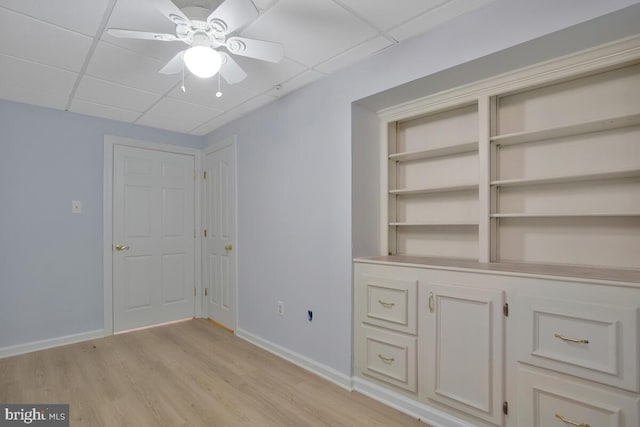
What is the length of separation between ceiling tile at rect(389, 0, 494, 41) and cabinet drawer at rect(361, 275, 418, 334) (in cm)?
157

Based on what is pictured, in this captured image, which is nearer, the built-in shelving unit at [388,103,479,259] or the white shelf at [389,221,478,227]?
the white shelf at [389,221,478,227]

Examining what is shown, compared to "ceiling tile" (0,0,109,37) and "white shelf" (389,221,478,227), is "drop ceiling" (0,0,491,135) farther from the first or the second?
"white shelf" (389,221,478,227)

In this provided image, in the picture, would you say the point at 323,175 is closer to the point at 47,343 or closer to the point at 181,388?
the point at 181,388

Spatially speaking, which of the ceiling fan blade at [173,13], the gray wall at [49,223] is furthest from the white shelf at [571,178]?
the gray wall at [49,223]

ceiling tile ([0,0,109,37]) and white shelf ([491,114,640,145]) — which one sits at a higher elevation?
ceiling tile ([0,0,109,37])

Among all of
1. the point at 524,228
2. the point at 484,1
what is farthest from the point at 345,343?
the point at 484,1

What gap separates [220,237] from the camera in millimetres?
3953

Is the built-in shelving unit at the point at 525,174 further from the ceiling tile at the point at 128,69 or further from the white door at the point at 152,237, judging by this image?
the white door at the point at 152,237

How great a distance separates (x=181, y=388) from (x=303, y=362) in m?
0.96

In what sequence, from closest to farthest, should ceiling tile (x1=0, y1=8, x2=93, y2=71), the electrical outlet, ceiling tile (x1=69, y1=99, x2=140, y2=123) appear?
ceiling tile (x1=0, y1=8, x2=93, y2=71)
the electrical outlet
ceiling tile (x1=69, y1=99, x2=140, y2=123)

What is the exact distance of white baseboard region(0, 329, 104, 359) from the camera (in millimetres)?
3029

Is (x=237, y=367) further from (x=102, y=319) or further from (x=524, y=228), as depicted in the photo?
(x=524, y=228)

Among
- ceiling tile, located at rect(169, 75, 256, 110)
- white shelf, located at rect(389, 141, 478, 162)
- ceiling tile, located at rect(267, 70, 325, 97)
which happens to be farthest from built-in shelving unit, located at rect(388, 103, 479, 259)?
ceiling tile, located at rect(169, 75, 256, 110)

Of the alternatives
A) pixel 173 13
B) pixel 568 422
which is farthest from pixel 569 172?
pixel 173 13
